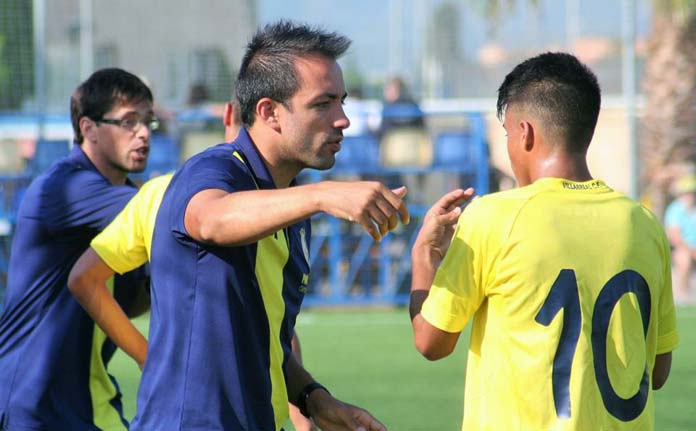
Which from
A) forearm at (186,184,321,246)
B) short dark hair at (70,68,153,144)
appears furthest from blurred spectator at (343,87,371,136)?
forearm at (186,184,321,246)

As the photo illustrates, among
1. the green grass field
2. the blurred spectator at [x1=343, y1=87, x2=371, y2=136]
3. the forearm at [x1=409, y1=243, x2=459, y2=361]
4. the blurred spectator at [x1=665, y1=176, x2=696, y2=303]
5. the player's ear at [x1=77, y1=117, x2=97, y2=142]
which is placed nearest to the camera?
the forearm at [x1=409, y1=243, x2=459, y2=361]

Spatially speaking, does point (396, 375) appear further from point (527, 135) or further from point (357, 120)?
point (527, 135)

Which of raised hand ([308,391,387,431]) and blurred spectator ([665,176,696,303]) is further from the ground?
raised hand ([308,391,387,431])

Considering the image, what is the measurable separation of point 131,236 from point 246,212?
104 cm

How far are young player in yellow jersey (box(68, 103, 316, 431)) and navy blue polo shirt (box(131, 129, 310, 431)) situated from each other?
1.86 ft

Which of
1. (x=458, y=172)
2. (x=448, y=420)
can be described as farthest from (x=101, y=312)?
(x=458, y=172)

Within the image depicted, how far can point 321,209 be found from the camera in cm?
270

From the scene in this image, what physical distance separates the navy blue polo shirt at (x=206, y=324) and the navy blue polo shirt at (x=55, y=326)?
4.46 ft

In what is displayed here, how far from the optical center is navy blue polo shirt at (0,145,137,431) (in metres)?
4.43

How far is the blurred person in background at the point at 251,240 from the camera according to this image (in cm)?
279

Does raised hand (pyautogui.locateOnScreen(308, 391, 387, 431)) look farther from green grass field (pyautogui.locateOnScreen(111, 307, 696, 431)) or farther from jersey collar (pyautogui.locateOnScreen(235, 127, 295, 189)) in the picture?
green grass field (pyautogui.locateOnScreen(111, 307, 696, 431))

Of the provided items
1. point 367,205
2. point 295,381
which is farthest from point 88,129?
point 367,205

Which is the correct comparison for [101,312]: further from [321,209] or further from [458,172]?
[458,172]

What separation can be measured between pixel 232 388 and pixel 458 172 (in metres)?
11.1
